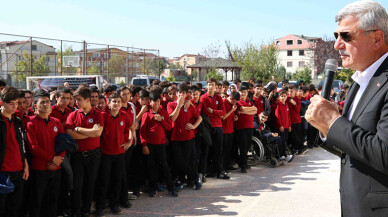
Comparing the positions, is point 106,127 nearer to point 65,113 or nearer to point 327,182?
point 65,113

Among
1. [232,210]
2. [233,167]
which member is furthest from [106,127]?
[233,167]

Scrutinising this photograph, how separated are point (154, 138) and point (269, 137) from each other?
11.3ft

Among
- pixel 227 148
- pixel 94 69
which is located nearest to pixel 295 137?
pixel 227 148

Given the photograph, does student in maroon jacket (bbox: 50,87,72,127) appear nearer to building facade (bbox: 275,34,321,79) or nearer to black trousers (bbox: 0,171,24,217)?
black trousers (bbox: 0,171,24,217)

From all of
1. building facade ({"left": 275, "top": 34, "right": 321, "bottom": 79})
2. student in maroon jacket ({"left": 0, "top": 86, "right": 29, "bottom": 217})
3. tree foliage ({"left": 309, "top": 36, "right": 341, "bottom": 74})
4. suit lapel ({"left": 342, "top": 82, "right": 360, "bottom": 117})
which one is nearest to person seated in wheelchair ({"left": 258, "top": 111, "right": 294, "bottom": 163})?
student in maroon jacket ({"left": 0, "top": 86, "right": 29, "bottom": 217})

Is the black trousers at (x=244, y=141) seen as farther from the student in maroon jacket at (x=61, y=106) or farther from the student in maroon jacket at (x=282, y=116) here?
the student in maroon jacket at (x=61, y=106)

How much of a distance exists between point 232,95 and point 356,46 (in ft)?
19.9

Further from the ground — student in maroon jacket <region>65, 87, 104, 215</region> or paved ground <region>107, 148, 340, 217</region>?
A: student in maroon jacket <region>65, 87, 104, 215</region>

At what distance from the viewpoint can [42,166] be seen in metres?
4.54

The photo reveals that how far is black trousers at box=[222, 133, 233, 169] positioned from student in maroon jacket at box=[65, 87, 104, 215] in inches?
135

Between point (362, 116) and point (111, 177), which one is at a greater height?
point (362, 116)

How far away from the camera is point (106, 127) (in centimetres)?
543

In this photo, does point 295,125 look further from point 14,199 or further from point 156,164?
point 14,199

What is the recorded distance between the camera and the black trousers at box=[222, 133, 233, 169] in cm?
801
